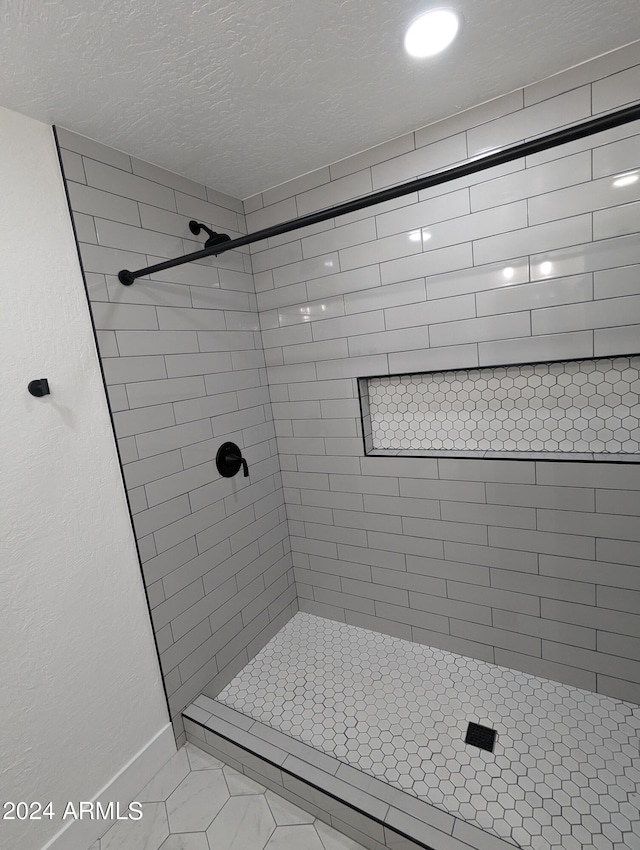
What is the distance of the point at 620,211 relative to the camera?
1211 millimetres

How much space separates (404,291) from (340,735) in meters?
1.66

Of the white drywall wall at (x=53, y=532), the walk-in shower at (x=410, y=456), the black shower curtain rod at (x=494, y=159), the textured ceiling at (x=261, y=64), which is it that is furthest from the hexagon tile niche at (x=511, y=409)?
the white drywall wall at (x=53, y=532)

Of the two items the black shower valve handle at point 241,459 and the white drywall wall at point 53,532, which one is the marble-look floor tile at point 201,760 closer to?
the white drywall wall at point 53,532

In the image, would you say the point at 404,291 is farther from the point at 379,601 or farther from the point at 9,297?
the point at 379,601

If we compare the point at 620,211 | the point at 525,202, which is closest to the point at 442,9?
the point at 525,202

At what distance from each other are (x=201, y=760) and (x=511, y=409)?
5.66ft

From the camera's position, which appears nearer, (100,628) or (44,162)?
(44,162)

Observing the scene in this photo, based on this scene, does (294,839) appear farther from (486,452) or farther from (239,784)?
(486,452)

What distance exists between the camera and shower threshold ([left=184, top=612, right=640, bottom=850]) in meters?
1.10

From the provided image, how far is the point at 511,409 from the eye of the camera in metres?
1.52

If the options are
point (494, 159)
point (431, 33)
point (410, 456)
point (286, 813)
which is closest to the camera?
point (494, 159)

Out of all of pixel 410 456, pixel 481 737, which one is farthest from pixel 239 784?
pixel 410 456

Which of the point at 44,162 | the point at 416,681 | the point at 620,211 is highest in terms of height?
the point at 44,162

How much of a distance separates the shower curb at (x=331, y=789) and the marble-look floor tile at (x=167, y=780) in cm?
7
